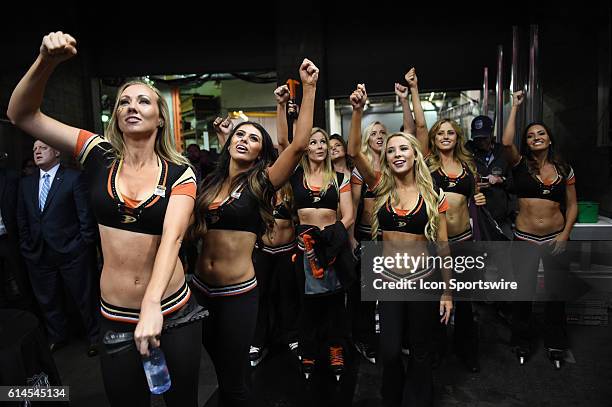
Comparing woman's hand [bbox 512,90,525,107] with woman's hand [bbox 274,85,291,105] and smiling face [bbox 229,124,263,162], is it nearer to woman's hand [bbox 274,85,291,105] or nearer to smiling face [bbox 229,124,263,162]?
woman's hand [bbox 274,85,291,105]

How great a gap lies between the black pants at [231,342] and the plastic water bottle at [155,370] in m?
0.66

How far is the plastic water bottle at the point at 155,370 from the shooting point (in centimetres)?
157

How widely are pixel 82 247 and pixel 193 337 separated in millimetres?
2471

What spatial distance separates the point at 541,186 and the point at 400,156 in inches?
61.5

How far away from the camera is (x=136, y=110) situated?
1812mm

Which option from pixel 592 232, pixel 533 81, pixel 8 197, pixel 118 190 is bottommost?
pixel 592 232

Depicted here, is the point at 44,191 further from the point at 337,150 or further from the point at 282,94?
the point at 337,150

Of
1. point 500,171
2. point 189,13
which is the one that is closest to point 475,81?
point 500,171

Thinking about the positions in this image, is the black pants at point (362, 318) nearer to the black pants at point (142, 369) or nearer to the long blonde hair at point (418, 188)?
the long blonde hair at point (418, 188)

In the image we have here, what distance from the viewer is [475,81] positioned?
6.47 metres

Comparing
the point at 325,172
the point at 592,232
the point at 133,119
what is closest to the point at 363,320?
the point at 325,172

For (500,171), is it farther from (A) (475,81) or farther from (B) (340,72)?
(B) (340,72)

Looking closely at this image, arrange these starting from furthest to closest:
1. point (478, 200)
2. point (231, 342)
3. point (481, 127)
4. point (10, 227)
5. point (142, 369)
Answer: point (481, 127)
point (10, 227)
point (478, 200)
point (231, 342)
point (142, 369)

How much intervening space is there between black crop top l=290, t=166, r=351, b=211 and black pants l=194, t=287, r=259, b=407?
1.45m
